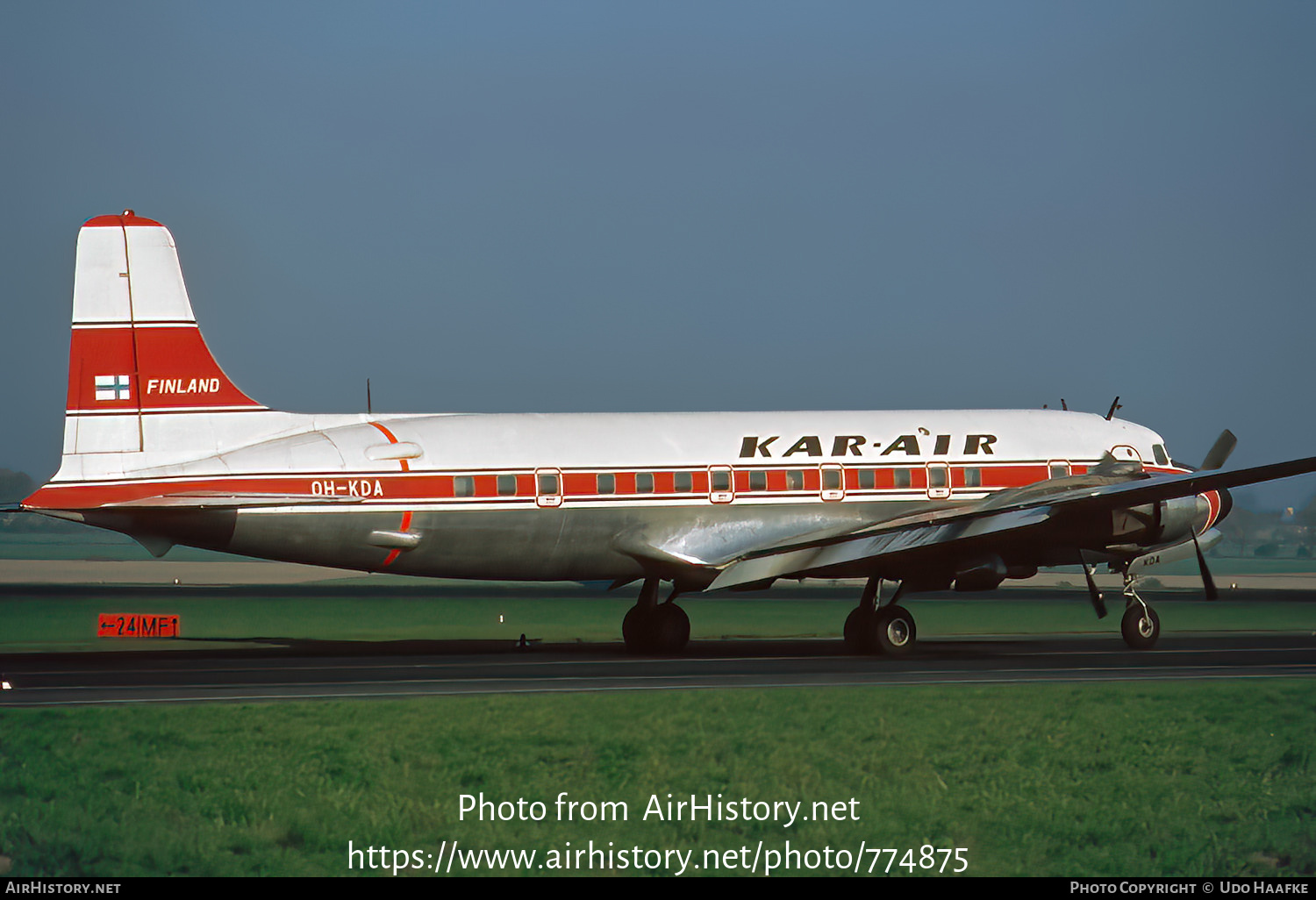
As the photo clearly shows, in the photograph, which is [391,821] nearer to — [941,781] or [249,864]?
[249,864]

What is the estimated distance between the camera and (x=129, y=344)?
96.2ft

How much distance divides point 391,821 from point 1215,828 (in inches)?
377

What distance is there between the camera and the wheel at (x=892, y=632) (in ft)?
97.0

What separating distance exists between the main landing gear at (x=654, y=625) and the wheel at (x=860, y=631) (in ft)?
12.3

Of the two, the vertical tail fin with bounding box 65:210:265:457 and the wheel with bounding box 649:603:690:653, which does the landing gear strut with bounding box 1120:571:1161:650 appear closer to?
the wheel with bounding box 649:603:690:653

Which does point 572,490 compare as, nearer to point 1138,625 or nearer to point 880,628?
point 880,628

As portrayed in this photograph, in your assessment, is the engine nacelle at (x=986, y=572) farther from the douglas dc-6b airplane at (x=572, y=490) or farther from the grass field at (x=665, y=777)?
the grass field at (x=665, y=777)

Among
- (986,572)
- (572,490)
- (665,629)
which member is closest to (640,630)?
(665,629)

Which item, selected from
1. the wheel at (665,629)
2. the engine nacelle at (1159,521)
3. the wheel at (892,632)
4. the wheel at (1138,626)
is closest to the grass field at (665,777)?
the wheel at (892,632)

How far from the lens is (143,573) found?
8000 centimetres

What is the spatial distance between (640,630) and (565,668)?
6.05 m

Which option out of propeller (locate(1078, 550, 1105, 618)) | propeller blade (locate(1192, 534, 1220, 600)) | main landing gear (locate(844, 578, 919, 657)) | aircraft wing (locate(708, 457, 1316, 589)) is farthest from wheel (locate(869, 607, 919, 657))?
propeller blade (locate(1192, 534, 1220, 600))

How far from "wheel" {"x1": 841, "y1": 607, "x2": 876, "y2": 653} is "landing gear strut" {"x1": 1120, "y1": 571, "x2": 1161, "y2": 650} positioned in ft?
18.8
